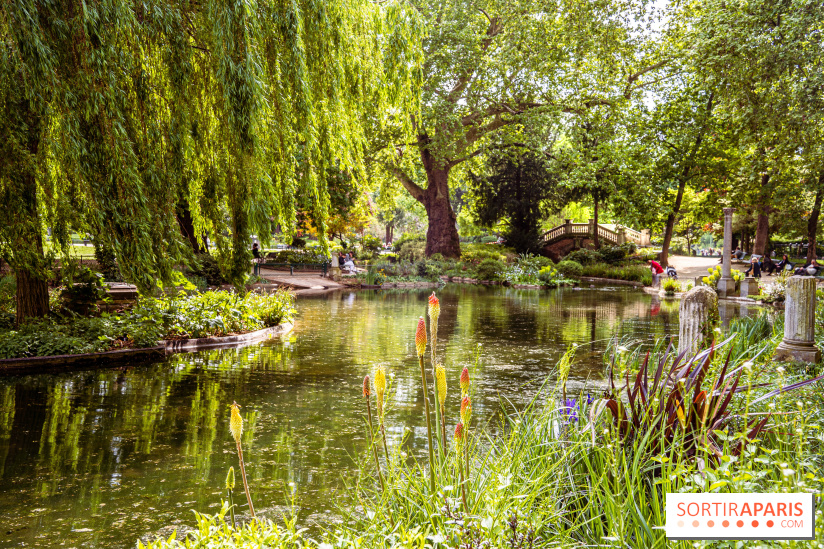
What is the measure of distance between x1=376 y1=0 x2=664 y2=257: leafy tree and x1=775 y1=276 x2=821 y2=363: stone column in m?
16.7

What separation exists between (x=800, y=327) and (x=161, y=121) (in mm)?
9025

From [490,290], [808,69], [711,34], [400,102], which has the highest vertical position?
[711,34]

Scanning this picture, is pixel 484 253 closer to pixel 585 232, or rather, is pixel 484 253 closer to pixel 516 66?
pixel 585 232

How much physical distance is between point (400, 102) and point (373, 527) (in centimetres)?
797

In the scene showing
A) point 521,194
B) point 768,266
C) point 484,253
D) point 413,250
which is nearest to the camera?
point 768,266

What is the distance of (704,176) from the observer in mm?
33844

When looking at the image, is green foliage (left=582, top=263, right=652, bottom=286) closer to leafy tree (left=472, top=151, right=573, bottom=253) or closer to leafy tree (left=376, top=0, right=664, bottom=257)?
leafy tree (left=472, top=151, right=573, bottom=253)

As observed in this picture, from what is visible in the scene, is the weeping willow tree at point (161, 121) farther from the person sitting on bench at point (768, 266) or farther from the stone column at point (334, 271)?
the person sitting on bench at point (768, 266)

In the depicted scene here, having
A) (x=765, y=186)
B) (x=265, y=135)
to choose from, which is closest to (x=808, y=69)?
(x=265, y=135)

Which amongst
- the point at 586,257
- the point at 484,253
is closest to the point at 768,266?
the point at 586,257

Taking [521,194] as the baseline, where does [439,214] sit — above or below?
below

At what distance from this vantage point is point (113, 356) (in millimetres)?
9398

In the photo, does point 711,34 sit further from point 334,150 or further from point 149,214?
point 149,214

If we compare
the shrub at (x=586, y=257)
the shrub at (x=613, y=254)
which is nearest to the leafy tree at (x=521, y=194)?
the shrub at (x=586, y=257)
